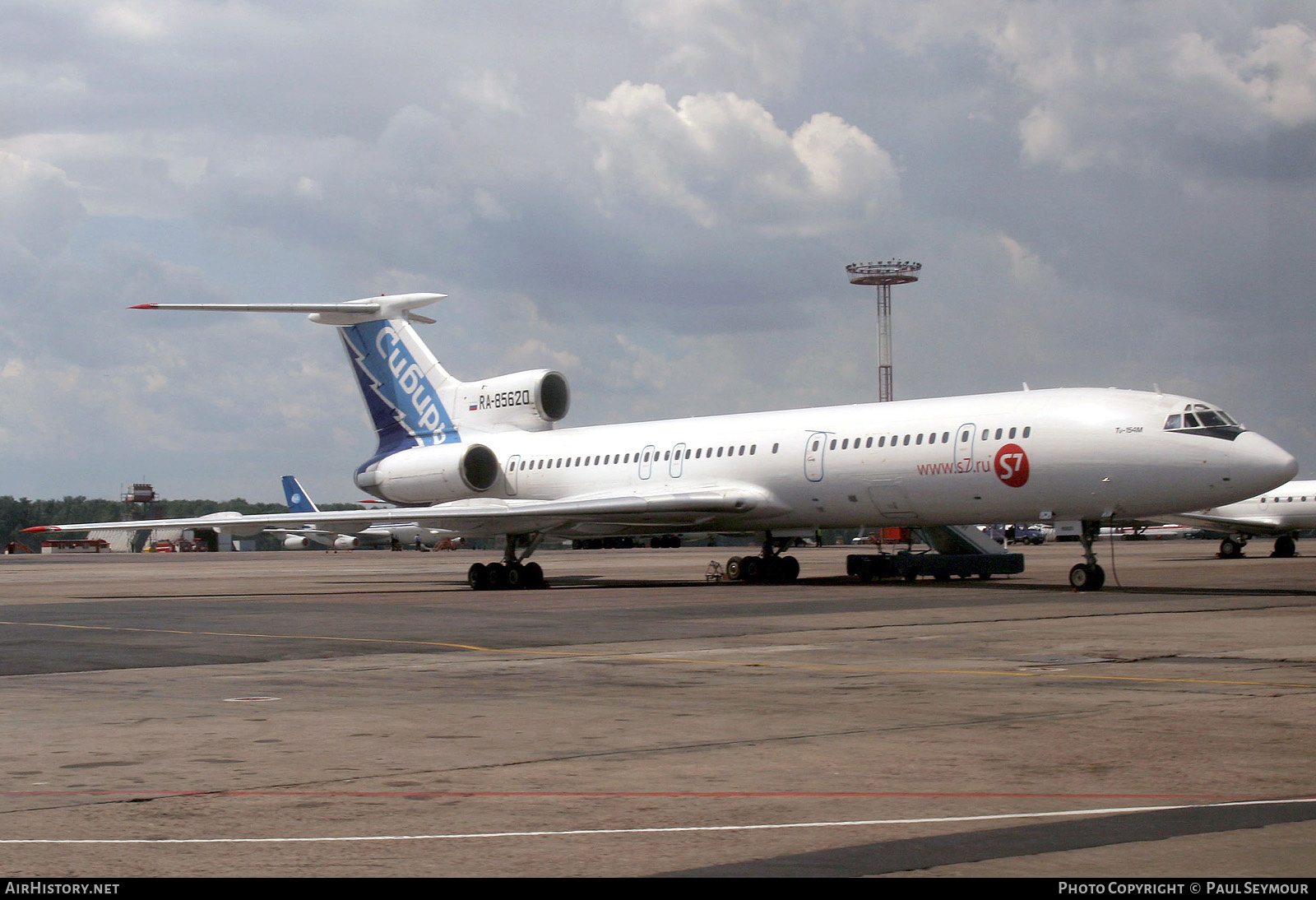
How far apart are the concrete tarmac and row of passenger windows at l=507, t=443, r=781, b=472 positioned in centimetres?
1334

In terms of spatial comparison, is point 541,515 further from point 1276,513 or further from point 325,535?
point 325,535

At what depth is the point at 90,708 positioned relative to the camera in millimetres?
10375

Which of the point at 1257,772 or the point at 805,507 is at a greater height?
the point at 805,507


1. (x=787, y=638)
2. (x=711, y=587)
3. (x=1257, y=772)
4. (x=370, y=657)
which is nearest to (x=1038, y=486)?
(x=711, y=587)

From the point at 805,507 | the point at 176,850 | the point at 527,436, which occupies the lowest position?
the point at 176,850

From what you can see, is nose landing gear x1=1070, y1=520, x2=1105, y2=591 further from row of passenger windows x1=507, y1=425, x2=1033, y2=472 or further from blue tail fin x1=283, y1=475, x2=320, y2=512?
blue tail fin x1=283, y1=475, x2=320, y2=512

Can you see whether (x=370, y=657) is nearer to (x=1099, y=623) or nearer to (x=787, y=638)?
(x=787, y=638)

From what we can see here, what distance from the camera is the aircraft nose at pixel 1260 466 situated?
76.4ft

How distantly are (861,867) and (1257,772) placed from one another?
10.1ft

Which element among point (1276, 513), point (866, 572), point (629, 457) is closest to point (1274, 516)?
point (1276, 513)

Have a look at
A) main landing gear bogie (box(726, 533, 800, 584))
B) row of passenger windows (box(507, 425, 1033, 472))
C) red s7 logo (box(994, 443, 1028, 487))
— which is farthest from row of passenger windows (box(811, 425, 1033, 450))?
main landing gear bogie (box(726, 533, 800, 584))

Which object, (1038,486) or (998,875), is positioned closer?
(998,875)

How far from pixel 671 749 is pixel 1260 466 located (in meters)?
18.5

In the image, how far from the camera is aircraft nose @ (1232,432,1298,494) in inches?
917
